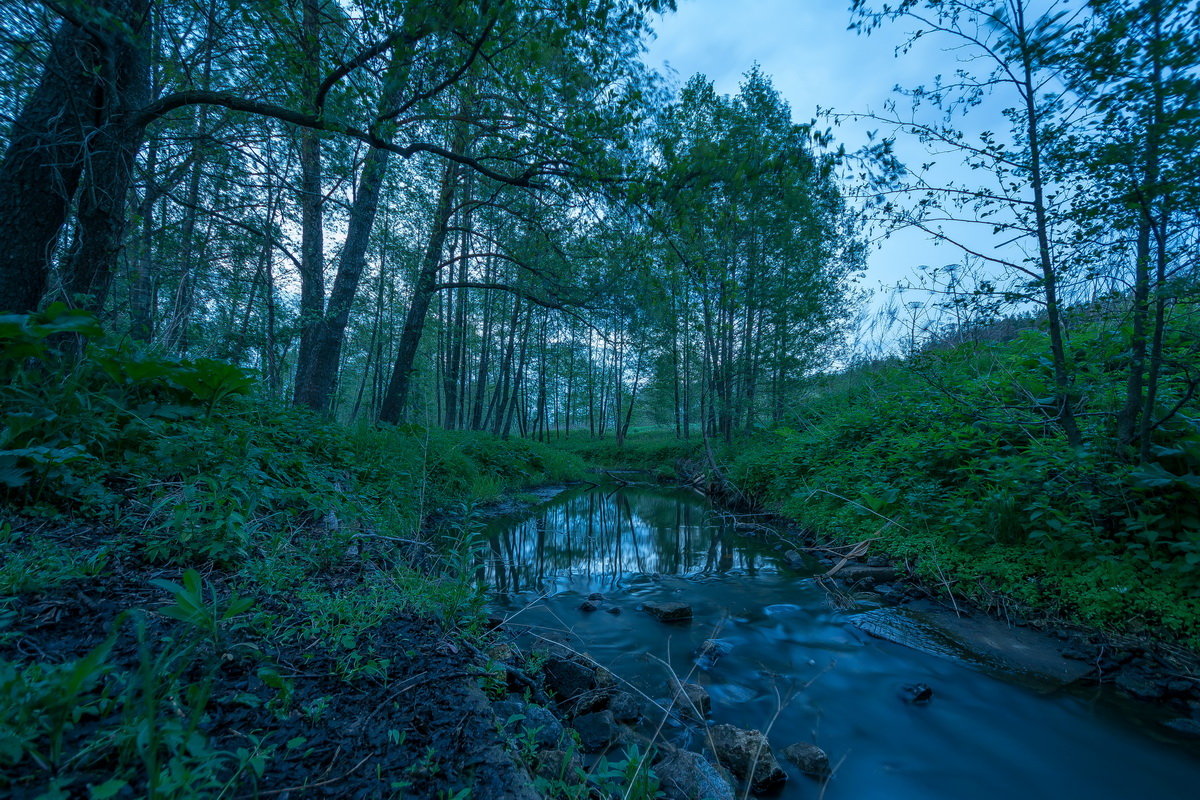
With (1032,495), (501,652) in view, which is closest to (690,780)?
(501,652)

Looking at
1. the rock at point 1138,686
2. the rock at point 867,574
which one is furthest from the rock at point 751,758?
the rock at point 867,574

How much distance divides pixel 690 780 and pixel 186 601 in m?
2.09

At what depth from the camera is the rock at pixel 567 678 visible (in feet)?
8.98

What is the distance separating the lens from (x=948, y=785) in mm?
2432

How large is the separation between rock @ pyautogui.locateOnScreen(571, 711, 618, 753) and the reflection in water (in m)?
2.66

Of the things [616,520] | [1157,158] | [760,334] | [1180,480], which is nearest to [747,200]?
[1157,158]

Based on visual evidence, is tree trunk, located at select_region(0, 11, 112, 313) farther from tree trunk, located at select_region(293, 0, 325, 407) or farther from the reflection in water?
the reflection in water

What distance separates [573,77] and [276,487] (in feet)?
14.2

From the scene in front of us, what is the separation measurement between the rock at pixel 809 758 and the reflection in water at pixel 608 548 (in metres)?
2.93

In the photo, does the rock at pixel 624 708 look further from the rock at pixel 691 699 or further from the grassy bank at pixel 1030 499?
the grassy bank at pixel 1030 499

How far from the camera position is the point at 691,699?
2.94 m

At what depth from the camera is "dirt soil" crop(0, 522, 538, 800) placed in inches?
50.9

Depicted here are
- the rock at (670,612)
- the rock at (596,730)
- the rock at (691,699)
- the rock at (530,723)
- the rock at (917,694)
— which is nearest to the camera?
the rock at (530,723)

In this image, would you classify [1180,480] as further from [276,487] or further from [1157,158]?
[276,487]
